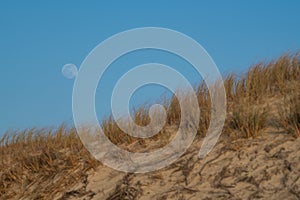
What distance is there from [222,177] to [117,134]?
2264 millimetres

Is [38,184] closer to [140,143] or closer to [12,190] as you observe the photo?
[12,190]

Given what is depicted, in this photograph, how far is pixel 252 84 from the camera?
7.88 metres

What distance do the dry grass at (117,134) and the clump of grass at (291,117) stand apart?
0.6 inches

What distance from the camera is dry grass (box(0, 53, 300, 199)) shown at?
279 inches

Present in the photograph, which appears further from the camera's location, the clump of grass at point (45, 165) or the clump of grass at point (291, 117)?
the clump of grass at point (45, 165)

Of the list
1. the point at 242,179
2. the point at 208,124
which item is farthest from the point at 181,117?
the point at 242,179

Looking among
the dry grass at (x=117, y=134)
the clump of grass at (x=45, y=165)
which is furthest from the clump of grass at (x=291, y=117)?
the clump of grass at (x=45, y=165)

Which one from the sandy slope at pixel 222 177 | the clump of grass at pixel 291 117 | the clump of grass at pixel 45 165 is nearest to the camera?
the sandy slope at pixel 222 177

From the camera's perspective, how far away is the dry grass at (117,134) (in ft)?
23.3

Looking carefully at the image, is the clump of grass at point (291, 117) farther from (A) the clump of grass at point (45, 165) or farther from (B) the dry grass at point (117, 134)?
(A) the clump of grass at point (45, 165)

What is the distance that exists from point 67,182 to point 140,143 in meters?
1.20

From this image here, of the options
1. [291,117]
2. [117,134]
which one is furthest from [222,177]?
[117,134]

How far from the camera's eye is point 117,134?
778 centimetres

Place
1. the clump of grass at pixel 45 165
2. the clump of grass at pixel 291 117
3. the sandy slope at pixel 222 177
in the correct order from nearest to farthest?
the sandy slope at pixel 222 177 → the clump of grass at pixel 291 117 → the clump of grass at pixel 45 165
